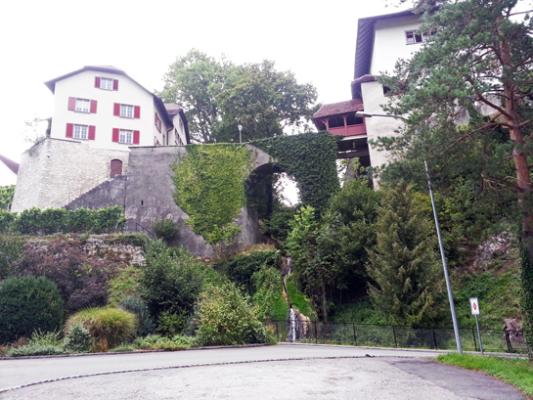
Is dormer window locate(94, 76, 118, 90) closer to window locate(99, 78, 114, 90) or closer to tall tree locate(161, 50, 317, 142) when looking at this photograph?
window locate(99, 78, 114, 90)

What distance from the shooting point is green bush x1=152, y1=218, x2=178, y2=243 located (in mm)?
30344

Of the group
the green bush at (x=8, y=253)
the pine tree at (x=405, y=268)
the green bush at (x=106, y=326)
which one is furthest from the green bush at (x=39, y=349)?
the pine tree at (x=405, y=268)

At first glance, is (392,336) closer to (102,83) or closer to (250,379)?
(250,379)

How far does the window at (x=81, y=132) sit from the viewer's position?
39.0 metres

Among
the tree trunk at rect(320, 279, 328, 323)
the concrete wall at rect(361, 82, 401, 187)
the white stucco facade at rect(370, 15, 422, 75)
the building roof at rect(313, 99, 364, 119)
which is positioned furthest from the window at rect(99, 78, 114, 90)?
the tree trunk at rect(320, 279, 328, 323)

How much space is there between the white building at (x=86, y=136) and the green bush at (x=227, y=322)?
18866 mm

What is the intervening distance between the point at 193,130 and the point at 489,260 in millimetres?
37387

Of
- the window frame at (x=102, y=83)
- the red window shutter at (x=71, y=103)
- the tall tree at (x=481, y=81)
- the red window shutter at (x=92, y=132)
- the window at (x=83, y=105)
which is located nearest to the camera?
the tall tree at (x=481, y=81)

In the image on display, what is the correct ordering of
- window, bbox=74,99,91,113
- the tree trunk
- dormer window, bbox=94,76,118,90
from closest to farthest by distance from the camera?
the tree trunk → window, bbox=74,99,91,113 → dormer window, bbox=94,76,118,90

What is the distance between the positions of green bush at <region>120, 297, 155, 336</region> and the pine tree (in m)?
10.3

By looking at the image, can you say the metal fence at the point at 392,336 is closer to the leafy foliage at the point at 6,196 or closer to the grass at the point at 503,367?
the grass at the point at 503,367

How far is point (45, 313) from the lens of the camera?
64.1 feet

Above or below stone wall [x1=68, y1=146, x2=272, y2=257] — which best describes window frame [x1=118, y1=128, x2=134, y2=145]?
above

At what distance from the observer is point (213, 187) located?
1243 inches
